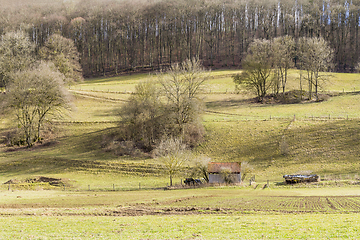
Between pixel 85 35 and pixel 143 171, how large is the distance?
90.6 meters

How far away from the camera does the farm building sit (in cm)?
3997

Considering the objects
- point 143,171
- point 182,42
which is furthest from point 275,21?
point 143,171

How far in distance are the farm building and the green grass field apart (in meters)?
3.02

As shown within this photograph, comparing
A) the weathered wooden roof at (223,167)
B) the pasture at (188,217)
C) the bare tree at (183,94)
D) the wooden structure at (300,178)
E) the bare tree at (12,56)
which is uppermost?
the bare tree at (12,56)

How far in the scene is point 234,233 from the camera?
14891 millimetres

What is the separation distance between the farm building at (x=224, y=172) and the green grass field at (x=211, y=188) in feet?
9.91

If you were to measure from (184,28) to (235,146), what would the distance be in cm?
7631

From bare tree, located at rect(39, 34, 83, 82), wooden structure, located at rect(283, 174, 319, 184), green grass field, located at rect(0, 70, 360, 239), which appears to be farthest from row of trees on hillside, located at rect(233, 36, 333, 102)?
bare tree, located at rect(39, 34, 83, 82)

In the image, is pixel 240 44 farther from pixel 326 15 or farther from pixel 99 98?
pixel 99 98

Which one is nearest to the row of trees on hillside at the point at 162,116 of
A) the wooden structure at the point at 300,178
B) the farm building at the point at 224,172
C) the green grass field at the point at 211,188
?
the green grass field at the point at 211,188

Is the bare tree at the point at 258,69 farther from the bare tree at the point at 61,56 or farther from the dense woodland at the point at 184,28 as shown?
the bare tree at the point at 61,56

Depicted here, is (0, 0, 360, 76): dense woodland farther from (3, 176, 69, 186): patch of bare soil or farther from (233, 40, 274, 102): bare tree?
(3, 176, 69, 186): patch of bare soil

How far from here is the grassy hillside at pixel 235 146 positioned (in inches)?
1720

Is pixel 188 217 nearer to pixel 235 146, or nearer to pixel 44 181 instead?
pixel 44 181
